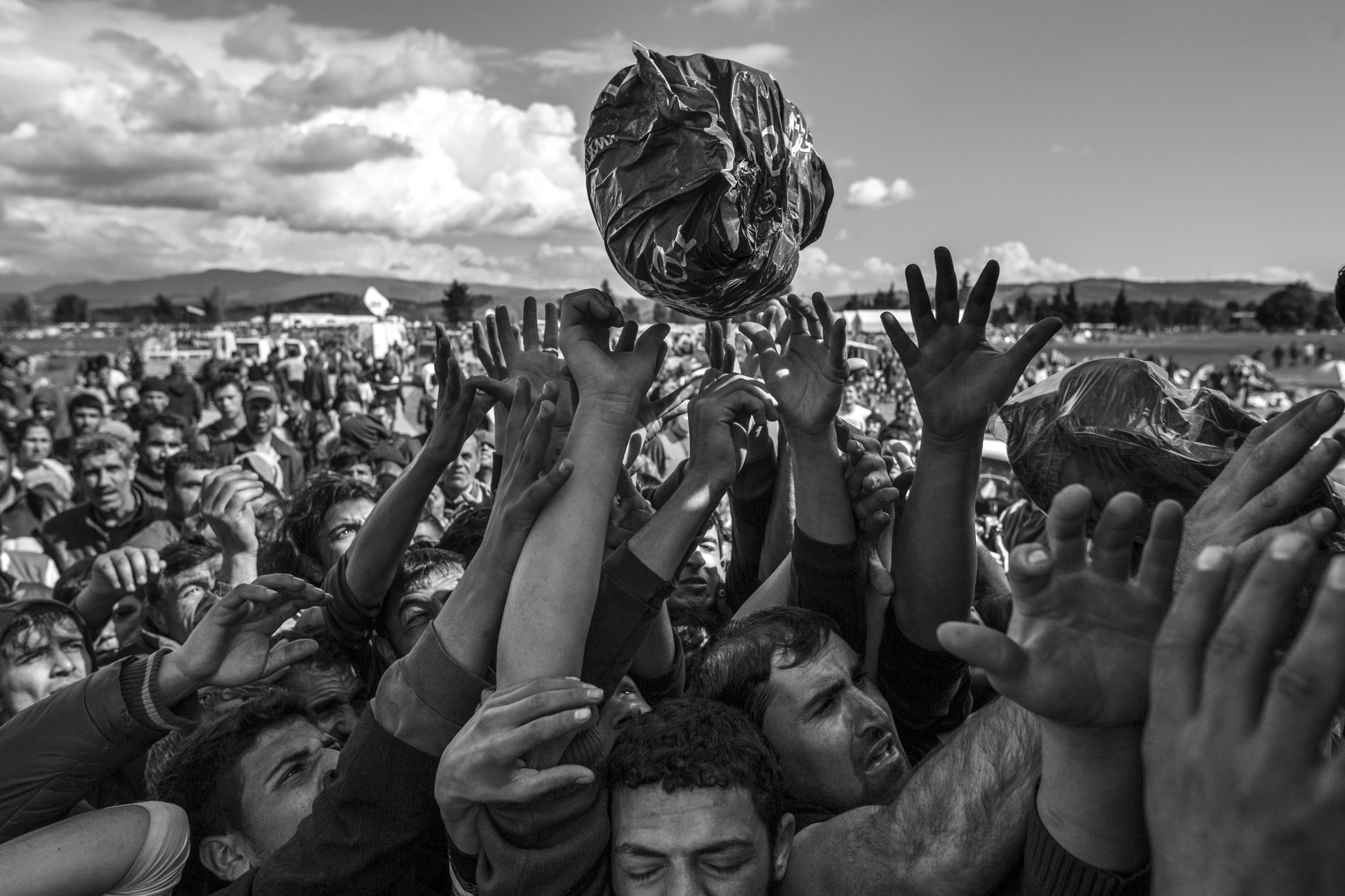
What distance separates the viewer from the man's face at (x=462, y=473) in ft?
20.5

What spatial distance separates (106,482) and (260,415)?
66.6 inches

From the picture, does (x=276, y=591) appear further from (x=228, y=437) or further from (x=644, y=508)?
(x=228, y=437)

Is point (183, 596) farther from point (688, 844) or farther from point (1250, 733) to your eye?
point (1250, 733)

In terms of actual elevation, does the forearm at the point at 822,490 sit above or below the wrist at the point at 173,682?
above

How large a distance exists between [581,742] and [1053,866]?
2.89 feet

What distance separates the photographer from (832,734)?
1927mm

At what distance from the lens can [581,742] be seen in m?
1.75

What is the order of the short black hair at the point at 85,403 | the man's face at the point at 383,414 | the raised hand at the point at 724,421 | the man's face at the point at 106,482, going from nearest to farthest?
the raised hand at the point at 724,421, the man's face at the point at 106,482, the short black hair at the point at 85,403, the man's face at the point at 383,414

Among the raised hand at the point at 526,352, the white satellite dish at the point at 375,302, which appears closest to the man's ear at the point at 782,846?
the raised hand at the point at 526,352

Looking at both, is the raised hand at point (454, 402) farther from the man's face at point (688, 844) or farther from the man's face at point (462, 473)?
the man's face at point (462, 473)

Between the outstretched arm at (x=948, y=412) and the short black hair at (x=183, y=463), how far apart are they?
5462 mm

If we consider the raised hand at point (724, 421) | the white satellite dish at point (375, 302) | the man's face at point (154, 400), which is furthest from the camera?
the white satellite dish at point (375, 302)

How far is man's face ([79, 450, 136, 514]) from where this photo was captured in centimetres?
584

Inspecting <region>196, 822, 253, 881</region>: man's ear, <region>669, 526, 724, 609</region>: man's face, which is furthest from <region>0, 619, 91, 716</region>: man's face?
<region>669, 526, 724, 609</region>: man's face
